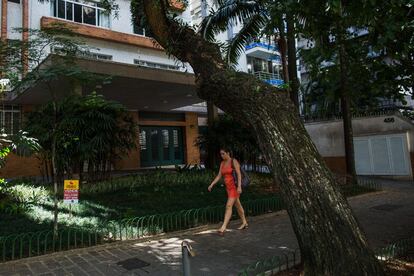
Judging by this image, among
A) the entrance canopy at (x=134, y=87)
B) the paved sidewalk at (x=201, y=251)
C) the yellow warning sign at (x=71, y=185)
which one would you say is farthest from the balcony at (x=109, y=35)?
the paved sidewalk at (x=201, y=251)

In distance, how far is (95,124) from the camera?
10.8 metres

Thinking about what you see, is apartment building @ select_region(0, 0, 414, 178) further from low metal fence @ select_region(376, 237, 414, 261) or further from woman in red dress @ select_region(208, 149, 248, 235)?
low metal fence @ select_region(376, 237, 414, 261)

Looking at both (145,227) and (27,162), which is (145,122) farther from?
(145,227)

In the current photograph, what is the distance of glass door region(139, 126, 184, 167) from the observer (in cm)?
2195

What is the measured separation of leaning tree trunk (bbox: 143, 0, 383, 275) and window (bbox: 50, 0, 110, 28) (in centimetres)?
1664

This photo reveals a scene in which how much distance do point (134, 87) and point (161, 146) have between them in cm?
811

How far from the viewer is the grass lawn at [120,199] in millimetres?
7414

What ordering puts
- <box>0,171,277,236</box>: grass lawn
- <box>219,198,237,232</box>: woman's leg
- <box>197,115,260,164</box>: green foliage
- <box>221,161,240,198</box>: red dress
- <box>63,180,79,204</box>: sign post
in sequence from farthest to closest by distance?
Result: <box>197,115,260,164</box>: green foliage
<box>0,171,277,236</box>: grass lawn
<box>221,161,240,198</box>: red dress
<box>219,198,237,232</box>: woman's leg
<box>63,180,79,204</box>: sign post

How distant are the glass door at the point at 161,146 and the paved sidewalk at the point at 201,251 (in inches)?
560

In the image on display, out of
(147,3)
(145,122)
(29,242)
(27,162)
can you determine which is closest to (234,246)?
(29,242)

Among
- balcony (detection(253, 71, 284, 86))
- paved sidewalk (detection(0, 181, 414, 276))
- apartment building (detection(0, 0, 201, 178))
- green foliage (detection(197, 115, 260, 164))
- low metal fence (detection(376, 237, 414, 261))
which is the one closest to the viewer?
low metal fence (detection(376, 237, 414, 261))

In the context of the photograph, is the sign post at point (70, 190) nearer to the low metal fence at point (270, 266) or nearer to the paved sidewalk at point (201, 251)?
the paved sidewalk at point (201, 251)

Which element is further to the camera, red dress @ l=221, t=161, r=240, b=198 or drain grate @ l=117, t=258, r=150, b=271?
red dress @ l=221, t=161, r=240, b=198

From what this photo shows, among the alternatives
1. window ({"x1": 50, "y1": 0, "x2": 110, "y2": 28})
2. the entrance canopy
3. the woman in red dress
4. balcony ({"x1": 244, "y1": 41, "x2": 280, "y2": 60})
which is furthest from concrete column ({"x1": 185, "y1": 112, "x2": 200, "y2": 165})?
the woman in red dress
